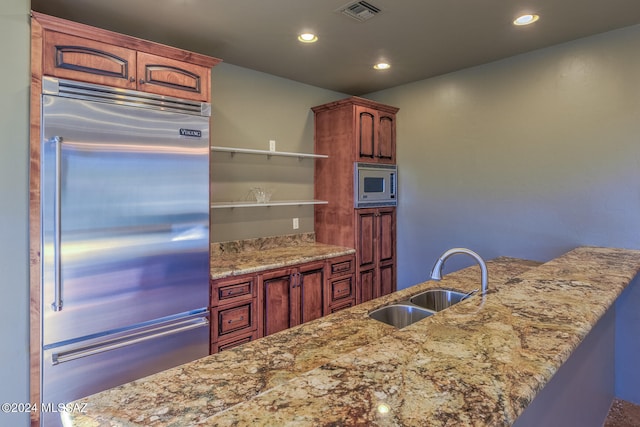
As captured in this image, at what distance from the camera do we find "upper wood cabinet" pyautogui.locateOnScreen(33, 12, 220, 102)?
1887 mm

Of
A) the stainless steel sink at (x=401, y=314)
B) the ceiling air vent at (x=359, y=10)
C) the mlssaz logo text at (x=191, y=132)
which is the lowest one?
the stainless steel sink at (x=401, y=314)

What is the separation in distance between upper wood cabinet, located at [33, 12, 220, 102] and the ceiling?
10.8 inches

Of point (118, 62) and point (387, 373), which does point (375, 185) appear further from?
point (387, 373)

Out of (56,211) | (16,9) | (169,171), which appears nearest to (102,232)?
(56,211)

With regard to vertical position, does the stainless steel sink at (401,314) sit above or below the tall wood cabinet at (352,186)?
below

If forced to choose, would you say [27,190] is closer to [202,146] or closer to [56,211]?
[56,211]

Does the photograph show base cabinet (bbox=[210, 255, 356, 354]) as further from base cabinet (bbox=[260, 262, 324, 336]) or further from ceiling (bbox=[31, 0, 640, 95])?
ceiling (bbox=[31, 0, 640, 95])

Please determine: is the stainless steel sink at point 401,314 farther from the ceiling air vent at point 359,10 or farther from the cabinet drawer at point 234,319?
the ceiling air vent at point 359,10

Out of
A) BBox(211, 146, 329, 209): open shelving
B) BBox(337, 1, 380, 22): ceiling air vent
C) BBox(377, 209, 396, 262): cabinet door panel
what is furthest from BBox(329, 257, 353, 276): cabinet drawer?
BBox(337, 1, 380, 22): ceiling air vent

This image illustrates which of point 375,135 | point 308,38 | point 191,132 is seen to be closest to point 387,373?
point 191,132

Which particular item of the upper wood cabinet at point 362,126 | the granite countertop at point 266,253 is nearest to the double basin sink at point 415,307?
the granite countertop at point 266,253

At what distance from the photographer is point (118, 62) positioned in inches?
81.9

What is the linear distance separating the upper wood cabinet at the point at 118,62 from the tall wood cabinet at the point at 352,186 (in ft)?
5.10

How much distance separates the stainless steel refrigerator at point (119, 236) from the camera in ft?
6.08
